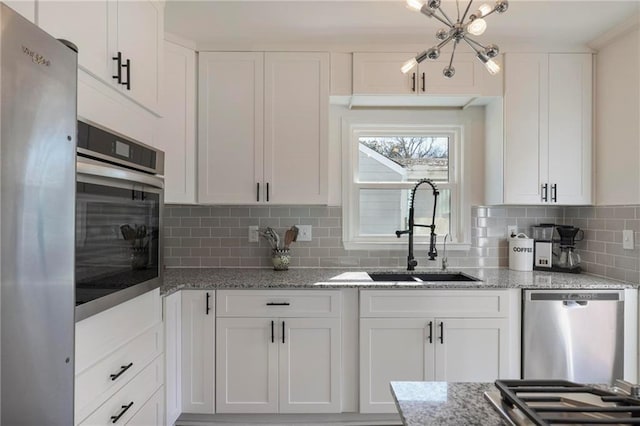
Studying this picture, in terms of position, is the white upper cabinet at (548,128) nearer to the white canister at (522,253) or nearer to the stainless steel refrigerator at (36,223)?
the white canister at (522,253)

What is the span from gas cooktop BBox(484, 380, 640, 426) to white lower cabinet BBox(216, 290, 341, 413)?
1.38 metres

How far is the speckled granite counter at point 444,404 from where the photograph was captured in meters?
0.73

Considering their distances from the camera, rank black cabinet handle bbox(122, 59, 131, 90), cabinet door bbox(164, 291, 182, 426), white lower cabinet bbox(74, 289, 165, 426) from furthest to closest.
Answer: cabinet door bbox(164, 291, 182, 426), black cabinet handle bbox(122, 59, 131, 90), white lower cabinet bbox(74, 289, 165, 426)

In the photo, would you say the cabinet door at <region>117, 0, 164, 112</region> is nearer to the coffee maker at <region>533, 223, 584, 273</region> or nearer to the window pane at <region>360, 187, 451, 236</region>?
the window pane at <region>360, 187, 451, 236</region>

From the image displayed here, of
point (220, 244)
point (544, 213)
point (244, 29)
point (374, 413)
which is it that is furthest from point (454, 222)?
point (244, 29)

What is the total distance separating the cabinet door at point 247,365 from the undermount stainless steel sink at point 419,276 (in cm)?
84

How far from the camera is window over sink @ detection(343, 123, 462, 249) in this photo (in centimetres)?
281

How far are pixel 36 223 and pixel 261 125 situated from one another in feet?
5.67

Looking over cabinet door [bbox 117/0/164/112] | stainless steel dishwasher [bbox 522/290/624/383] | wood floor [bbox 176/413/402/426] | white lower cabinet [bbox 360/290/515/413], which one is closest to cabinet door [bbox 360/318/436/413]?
white lower cabinet [bbox 360/290/515/413]

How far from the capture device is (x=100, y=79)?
136cm

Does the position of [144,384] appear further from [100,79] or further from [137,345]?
[100,79]

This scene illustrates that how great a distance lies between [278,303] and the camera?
2133 mm

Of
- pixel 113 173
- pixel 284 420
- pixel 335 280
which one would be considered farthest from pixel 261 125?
pixel 284 420

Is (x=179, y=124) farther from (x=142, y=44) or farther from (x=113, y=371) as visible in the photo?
(x=113, y=371)
